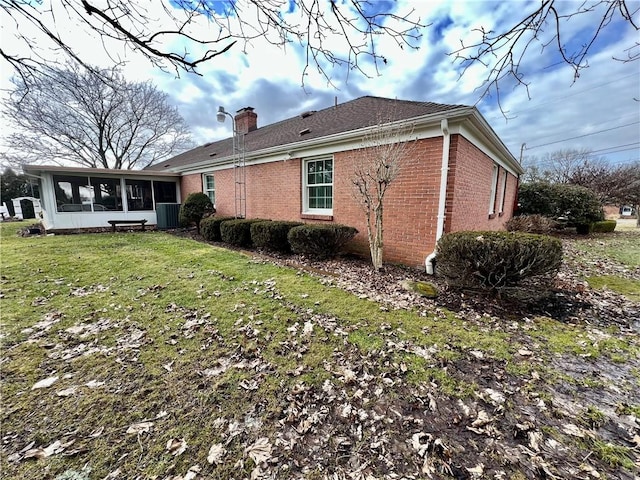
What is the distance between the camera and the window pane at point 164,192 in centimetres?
1500

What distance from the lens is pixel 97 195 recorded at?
43.8ft

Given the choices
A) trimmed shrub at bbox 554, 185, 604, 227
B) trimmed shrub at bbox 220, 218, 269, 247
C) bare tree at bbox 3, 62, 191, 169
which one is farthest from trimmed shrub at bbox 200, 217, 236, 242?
trimmed shrub at bbox 554, 185, 604, 227

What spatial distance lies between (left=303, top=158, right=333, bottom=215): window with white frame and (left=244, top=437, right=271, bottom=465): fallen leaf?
6582 millimetres

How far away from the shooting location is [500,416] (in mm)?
2072

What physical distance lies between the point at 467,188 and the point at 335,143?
3.61 meters

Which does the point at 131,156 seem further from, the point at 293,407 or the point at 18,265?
the point at 293,407

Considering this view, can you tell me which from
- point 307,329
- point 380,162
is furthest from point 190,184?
point 307,329

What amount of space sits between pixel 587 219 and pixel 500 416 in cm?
1699

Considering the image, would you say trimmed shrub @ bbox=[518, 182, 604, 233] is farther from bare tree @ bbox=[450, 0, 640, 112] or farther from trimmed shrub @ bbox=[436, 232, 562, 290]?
bare tree @ bbox=[450, 0, 640, 112]

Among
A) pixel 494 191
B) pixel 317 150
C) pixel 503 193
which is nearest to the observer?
pixel 317 150

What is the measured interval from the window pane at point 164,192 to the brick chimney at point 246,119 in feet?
17.1

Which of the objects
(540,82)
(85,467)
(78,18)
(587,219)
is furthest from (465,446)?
(587,219)

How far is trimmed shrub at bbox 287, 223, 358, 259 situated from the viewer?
663 centimetres

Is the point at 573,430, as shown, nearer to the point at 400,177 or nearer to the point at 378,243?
the point at 378,243
